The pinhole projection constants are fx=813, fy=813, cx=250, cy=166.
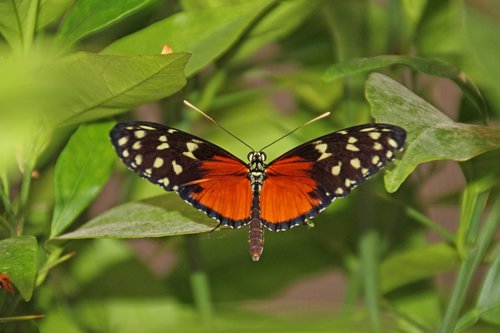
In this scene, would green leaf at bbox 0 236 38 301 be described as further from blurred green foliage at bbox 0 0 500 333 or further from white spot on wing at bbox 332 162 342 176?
white spot on wing at bbox 332 162 342 176

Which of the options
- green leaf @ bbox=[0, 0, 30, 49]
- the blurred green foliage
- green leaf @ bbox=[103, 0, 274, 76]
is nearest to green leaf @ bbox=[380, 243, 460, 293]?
the blurred green foliage

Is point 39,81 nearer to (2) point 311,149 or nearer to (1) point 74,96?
(1) point 74,96

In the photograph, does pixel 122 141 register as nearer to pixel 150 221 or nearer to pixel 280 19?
pixel 150 221

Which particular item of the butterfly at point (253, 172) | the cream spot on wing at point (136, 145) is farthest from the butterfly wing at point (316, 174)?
the cream spot on wing at point (136, 145)

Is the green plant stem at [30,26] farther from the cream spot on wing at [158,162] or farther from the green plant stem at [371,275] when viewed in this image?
the green plant stem at [371,275]

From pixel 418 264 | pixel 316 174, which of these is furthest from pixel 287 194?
pixel 418 264

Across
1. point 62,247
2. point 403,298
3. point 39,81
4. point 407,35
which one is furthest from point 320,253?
point 39,81

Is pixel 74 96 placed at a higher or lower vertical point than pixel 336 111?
lower
